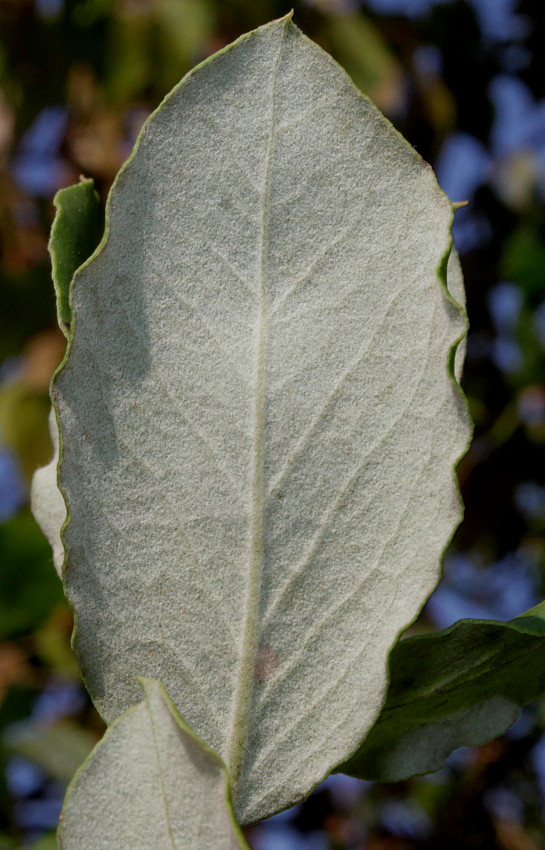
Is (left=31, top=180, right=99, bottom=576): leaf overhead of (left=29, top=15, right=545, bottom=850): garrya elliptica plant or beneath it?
overhead

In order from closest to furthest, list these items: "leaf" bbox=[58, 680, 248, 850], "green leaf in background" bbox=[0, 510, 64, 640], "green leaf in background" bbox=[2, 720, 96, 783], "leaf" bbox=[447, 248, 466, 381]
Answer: "leaf" bbox=[58, 680, 248, 850] → "leaf" bbox=[447, 248, 466, 381] → "green leaf in background" bbox=[0, 510, 64, 640] → "green leaf in background" bbox=[2, 720, 96, 783]

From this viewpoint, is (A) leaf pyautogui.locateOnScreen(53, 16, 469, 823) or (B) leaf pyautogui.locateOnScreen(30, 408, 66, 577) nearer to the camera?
(A) leaf pyautogui.locateOnScreen(53, 16, 469, 823)

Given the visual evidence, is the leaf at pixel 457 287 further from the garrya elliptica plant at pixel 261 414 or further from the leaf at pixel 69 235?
the leaf at pixel 69 235

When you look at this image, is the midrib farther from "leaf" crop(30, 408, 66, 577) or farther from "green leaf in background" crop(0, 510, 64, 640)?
"green leaf in background" crop(0, 510, 64, 640)

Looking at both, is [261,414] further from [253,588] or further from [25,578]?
[25,578]

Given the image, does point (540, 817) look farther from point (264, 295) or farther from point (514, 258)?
point (264, 295)

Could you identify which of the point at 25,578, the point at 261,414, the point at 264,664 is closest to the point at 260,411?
the point at 261,414

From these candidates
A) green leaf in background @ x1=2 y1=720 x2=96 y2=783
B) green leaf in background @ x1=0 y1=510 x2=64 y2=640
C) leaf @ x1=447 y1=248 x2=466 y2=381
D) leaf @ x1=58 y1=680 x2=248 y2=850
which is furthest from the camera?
green leaf in background @ x1=2 y1=720 x2=96 y2=783

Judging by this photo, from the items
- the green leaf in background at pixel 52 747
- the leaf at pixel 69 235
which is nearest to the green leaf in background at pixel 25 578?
the green leaf in background at pixel 52 747

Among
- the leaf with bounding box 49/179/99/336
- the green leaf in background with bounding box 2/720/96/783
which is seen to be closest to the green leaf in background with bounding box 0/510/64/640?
the green leaf in background with bounding box 2/720/96/783
